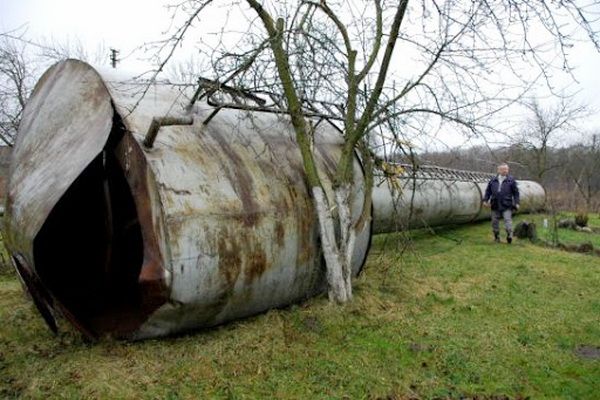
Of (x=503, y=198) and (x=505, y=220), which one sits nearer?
(x=505, y=220)

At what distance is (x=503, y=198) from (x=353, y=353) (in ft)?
22.6

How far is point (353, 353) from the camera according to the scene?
4023 mm

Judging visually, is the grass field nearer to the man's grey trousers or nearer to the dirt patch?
the dirt patch

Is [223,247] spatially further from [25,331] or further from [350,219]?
[25,331]

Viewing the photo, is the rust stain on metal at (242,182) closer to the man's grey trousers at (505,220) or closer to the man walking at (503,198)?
the man walking at (503,198)

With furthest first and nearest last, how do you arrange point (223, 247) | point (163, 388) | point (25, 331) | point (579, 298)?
1. point (579, 298)
2. point (25, 331)
3. point (223, 247)
4. point (163, 388)

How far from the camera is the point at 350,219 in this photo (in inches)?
199

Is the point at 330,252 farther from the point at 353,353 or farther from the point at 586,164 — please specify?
the point at 586,164

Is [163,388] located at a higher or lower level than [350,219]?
lower

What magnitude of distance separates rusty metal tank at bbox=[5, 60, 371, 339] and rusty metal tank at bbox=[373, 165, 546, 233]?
2.93 metres

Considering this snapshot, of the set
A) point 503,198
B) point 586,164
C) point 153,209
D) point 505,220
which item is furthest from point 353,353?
point 586,164

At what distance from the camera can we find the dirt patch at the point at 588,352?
13.7 feet

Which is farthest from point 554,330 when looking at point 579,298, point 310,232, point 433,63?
point 433,63

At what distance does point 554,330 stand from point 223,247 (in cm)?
322
